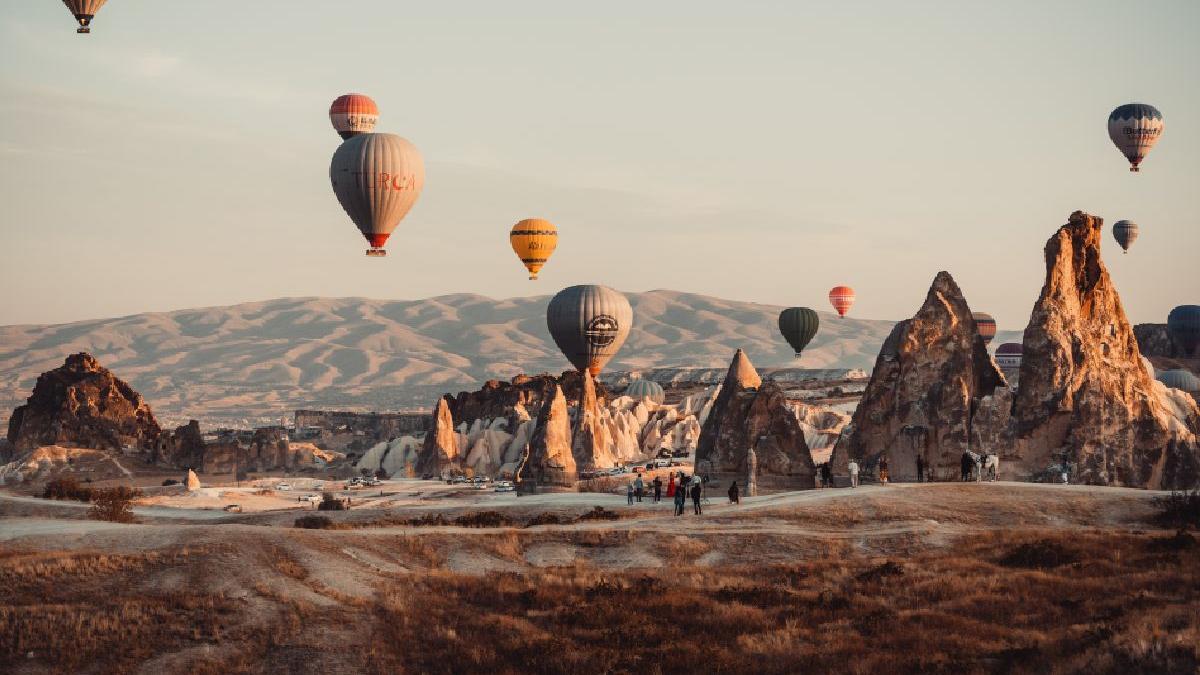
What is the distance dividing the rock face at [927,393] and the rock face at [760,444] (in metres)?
2.71

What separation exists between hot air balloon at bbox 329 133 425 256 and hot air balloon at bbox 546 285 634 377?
2533 cm

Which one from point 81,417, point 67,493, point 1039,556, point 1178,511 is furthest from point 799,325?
point 1039,556

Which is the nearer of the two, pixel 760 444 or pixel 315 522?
pixel 315 522

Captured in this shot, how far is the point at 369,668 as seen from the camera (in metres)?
32.0

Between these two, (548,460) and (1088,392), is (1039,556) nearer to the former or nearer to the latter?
(1088,392)

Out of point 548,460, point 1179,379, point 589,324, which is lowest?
point 548,460

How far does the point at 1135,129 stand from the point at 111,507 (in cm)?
9983

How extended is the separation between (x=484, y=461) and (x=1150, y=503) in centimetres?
8200

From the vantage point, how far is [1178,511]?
49281mm

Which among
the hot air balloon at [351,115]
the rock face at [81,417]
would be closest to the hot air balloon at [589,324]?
the hot air balloon at [351,115]

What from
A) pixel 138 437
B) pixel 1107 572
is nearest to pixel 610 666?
pixel 1107 572

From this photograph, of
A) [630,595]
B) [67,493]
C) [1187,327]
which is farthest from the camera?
[1187,327]

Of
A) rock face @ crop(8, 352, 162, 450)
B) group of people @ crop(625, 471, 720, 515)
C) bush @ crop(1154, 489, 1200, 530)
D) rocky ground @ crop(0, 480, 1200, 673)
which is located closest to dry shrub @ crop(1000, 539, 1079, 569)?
rocky ground @ crop(0, 480, 1200, 673)

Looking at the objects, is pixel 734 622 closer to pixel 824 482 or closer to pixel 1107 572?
pixel 1107 572
